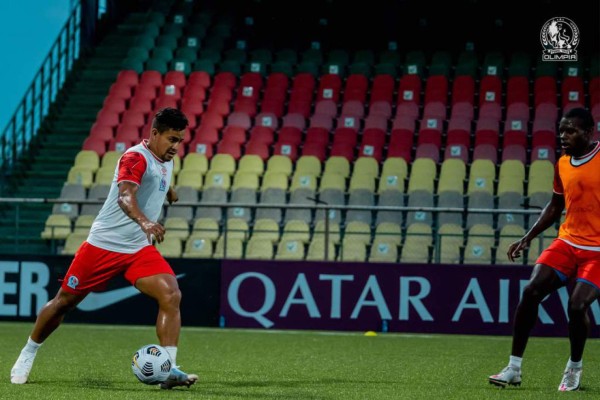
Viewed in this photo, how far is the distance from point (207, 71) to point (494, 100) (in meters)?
6.14

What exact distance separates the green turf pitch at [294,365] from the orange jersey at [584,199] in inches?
45.3

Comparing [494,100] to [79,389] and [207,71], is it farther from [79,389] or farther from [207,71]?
[79,389]

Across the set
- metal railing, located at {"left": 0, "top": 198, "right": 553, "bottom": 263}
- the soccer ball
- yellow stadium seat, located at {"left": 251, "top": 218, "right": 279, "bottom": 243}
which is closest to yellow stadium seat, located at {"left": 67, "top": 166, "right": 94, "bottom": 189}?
metal railing, located at {"left": 0, "top": 198, "right": 553, "bottom": 263}

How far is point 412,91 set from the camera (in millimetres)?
21906

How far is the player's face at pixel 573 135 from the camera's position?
8102 millimetres

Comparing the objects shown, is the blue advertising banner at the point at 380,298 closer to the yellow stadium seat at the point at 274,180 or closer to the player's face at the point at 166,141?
the yellow stadium seat at the point at 274,180

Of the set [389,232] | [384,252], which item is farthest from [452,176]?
[384,252]

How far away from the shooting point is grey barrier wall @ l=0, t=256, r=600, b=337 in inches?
603

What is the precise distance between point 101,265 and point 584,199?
12.0ft

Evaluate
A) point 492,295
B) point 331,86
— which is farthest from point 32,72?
point 492,295

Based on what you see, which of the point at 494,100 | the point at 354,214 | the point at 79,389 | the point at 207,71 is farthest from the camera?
the point at 207,71

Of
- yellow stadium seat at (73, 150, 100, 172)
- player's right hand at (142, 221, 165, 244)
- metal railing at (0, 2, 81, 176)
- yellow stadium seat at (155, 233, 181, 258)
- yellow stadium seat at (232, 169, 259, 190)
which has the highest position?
metal railing at (0, 2, 81, 176)

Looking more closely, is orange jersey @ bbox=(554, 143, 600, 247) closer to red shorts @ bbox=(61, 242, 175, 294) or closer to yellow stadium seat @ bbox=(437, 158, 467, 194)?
red shorts @ bbox=(61, 242, 175, 294)

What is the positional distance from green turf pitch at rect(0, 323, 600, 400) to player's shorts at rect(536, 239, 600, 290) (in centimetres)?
85
